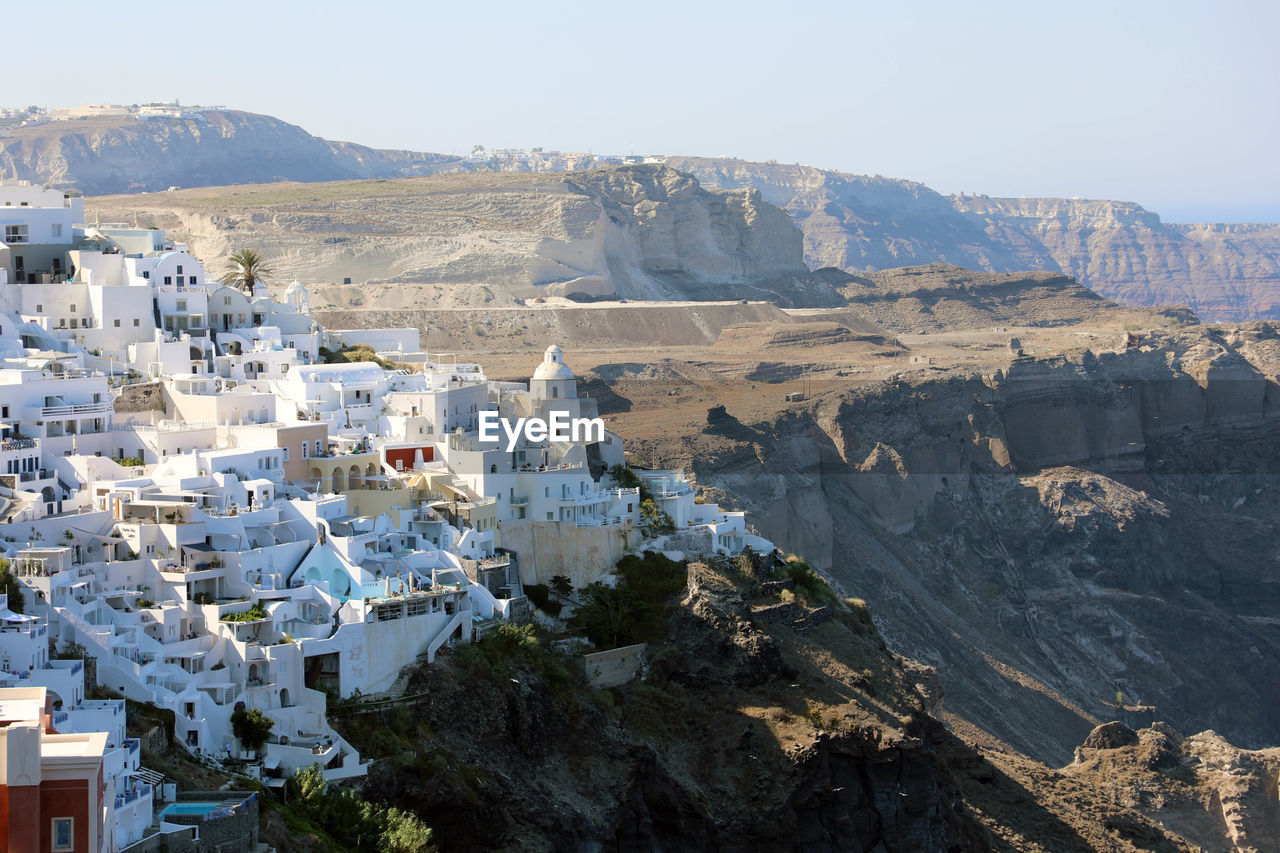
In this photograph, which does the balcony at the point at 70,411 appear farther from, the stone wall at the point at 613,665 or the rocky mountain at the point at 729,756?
the stone wall at the point at 613,665

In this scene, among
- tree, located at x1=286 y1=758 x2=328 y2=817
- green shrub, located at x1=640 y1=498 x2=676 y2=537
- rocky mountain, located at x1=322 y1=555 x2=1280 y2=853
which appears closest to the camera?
tree, located at x1=286 y1=758 x2=328 y2=817

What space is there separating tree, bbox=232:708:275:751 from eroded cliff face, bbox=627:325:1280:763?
43.7 m

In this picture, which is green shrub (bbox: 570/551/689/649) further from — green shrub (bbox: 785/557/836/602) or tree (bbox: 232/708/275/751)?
tree (bbox: 232/708/275/751)

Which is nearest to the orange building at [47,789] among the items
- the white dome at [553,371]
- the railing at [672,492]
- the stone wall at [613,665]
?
the stone wall at [613,665]

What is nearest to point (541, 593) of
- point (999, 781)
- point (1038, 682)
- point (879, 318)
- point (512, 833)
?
point (512, 833)

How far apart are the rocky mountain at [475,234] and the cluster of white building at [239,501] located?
71.0m

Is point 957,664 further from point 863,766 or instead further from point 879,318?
point 879,318

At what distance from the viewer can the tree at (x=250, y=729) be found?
36.6 meters

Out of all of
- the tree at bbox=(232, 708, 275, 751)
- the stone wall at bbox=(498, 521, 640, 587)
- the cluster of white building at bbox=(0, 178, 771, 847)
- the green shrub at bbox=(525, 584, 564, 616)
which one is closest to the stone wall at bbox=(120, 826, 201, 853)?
the cluster of white building at bbox=(0, 178, 771, 847)

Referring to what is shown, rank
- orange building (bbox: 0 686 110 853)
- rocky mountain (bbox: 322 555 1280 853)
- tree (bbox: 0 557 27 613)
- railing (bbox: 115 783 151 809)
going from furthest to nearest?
rocky mountain (bbox: 322 555 1280 853), tree (bbox: 0 557 27 613), railing (bbox: 115 783 151 809), orange building (bbox: 0 686 110 853)

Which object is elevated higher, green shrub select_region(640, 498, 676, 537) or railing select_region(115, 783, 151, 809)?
green shrub select_region(640, 498, 676, 537)

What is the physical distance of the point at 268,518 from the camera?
42781 mm

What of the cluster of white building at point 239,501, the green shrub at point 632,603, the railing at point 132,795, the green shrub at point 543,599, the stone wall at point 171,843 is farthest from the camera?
the green shrub at point 632,603

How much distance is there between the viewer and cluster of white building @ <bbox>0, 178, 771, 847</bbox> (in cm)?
3684
